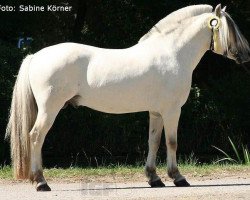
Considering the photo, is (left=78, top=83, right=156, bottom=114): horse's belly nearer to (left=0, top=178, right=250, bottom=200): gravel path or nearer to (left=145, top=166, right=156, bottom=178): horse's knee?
(left=145, top=166, right=156, bottom=178): horse's knee

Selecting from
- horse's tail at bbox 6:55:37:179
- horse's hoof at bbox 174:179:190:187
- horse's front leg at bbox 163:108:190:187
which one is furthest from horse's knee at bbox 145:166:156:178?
horse's tail at bbox 6:55:37:179

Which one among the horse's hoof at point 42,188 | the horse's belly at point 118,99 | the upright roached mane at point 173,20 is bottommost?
the horse's hoof at point 42,188

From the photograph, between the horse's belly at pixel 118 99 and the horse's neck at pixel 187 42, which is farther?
the horse's neck at pixel 187 42

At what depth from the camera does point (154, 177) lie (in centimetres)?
820

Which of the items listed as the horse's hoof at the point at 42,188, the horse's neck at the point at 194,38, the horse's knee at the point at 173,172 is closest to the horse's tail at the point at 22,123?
the horse's hoof at the point at 42,188

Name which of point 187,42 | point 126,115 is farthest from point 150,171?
point 126,115

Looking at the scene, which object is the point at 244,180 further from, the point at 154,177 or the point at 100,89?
the point at 100,89

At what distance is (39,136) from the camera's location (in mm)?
7691

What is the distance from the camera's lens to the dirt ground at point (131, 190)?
7.12 meters

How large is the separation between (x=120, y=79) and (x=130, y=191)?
4.40ft

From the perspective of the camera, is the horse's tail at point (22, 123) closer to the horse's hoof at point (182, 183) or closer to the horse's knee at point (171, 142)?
the horse's knee at point (171, 142)

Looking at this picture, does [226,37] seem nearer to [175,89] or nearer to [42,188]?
[175,89]

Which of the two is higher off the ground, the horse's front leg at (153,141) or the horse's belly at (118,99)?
the horse's belly at (118,99)

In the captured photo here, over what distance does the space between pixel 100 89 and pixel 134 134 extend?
5541mm
